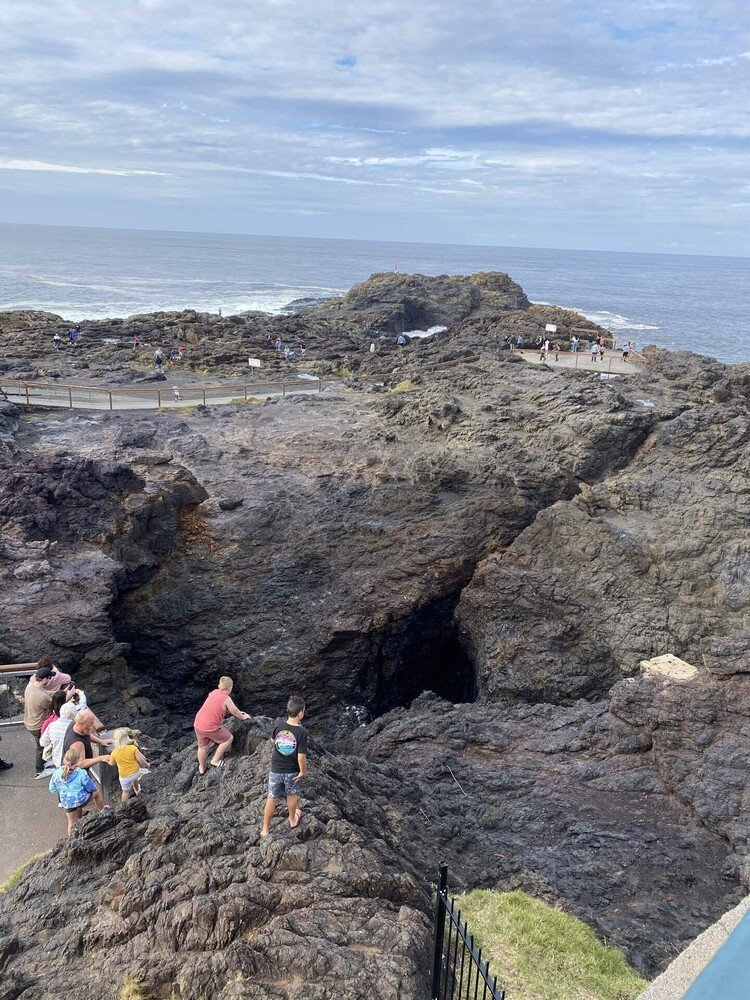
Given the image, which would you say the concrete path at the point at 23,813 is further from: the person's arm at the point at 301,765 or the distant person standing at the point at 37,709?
the person's arm at the point at 301,765

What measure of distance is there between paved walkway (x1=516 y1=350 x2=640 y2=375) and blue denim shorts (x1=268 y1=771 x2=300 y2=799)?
26211mm

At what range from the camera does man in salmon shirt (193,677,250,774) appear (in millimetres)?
8117

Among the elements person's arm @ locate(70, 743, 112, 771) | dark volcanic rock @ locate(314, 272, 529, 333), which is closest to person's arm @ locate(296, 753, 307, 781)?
person's arm @ locate(70, 743, 112, 771)

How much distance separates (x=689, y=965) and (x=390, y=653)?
1043 cm

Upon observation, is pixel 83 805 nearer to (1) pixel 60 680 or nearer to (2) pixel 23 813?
(2) pixel 23 813

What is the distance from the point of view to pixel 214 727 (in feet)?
26.7

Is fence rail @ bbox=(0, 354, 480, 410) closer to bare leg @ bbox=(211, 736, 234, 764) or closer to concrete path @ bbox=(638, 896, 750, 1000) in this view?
bare leg @ bbox=(211, 736, 234, 764)


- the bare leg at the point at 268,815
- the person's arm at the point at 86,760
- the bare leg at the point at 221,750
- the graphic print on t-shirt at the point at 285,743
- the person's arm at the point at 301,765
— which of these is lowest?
the bare leg at the point at 221,750

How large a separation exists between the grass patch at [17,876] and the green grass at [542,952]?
4376 mm

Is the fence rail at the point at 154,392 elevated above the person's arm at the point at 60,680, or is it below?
above

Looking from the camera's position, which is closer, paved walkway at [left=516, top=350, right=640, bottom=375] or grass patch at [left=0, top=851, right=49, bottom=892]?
grass patch at [left=0, top=851, right=49, bottom=892]

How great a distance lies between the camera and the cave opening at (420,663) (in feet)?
53.6

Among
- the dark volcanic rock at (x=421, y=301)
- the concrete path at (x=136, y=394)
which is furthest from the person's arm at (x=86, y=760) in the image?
the dark volcanic rock at (x=421, y=301)

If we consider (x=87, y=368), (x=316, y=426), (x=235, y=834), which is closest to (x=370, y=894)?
(x=235, y=834)
